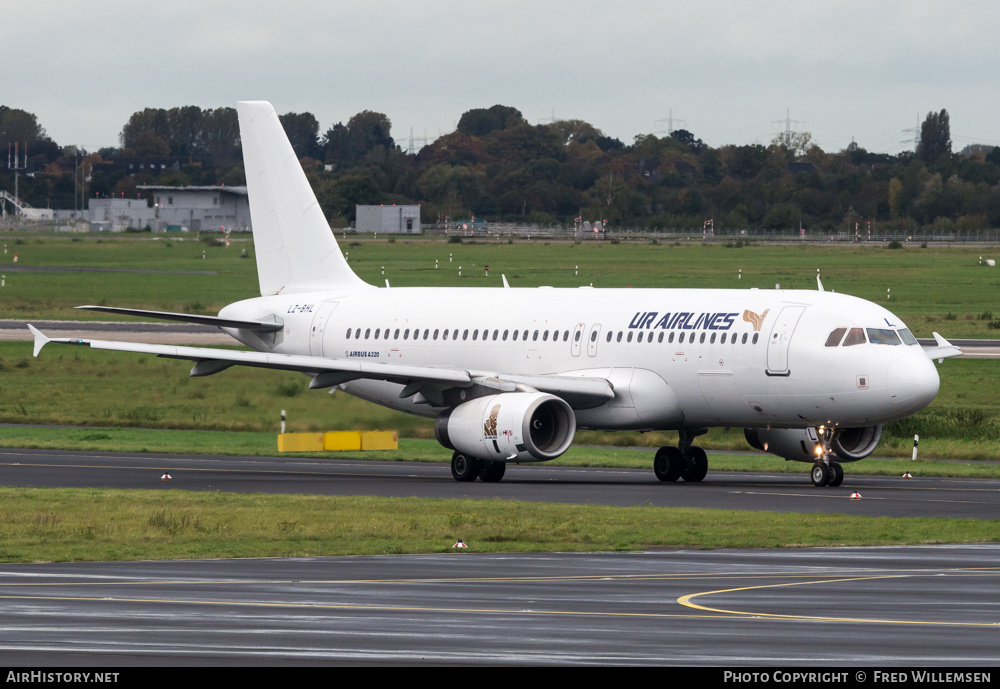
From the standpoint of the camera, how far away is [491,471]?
41.3 metres

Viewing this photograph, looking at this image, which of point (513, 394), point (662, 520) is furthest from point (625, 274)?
point (662, 520)

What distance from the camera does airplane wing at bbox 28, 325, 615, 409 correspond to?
41.0 metres

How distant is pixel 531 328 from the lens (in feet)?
144

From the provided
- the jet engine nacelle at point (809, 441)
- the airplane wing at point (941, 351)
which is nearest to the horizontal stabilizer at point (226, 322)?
the jet engine nacelle at point (809, 441)

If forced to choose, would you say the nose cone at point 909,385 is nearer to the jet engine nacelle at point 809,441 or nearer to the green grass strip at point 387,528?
the jet engine nacelle at point 809,441

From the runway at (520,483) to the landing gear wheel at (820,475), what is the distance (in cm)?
36

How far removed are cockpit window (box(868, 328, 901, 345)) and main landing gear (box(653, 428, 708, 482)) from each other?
17.4 feet

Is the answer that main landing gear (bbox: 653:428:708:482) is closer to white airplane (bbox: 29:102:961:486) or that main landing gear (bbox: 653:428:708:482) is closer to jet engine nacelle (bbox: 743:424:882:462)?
white airplane (bbox: 29:102:961:486)

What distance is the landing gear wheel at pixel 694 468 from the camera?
137 ft

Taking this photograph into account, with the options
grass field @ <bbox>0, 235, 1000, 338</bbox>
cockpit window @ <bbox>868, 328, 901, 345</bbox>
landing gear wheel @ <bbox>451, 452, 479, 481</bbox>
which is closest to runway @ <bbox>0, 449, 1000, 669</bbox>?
cockpit window @ <bbox>868, 328, 901, 345</bbox>

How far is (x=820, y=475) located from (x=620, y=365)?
17.9 feet

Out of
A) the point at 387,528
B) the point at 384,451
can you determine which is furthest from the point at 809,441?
the point at 387,528

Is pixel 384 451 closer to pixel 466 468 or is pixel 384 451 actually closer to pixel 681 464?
pixel 466 468
